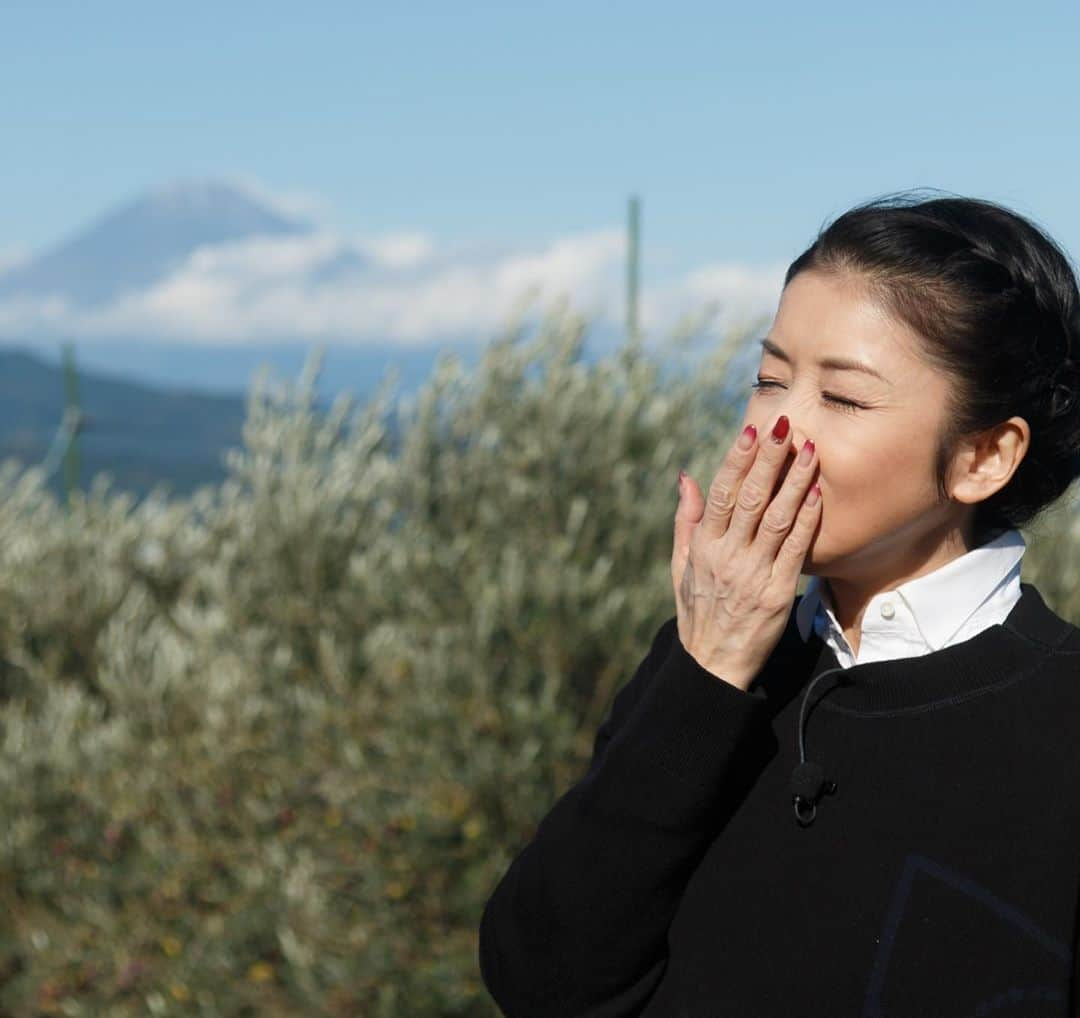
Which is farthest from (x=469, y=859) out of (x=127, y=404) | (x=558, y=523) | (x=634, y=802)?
(x=127, y=404)

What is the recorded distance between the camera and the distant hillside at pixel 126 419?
21422 mm

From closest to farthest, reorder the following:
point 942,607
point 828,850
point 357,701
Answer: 1. point 828,850
2. point 942,607
3. point 357,701

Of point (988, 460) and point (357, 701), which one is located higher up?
point (988, 460)

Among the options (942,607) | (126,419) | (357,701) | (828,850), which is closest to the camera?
(828,850)

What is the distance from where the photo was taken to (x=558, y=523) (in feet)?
19.8

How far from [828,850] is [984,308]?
74 cm

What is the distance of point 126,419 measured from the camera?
30484 mm

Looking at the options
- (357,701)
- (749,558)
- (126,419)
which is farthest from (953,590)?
(126,419)

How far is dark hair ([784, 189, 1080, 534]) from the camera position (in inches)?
81.5

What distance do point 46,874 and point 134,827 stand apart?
0.39 metres

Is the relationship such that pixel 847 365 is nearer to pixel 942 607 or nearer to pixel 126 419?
pixel 942 607

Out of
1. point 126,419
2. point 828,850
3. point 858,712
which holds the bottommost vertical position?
point 126,419

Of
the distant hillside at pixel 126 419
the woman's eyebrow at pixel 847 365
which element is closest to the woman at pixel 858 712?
the woman's eyebrow at pixel 847 365

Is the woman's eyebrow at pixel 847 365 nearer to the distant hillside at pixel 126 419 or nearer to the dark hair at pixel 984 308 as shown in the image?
the dark hair at pixel 984 308
